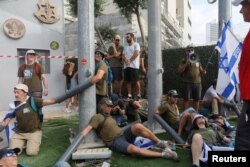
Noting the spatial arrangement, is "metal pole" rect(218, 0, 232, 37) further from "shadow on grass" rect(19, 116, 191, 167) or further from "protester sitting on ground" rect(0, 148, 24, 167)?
"protester sitting on ground" rect(0, 148, 24, 167)

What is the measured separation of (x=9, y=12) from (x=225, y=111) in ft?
25.6

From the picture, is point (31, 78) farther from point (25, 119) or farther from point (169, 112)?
point (169, 112)

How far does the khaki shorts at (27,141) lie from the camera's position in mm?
6558

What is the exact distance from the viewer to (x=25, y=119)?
666 cm

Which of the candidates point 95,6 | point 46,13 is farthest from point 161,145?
point 95,6

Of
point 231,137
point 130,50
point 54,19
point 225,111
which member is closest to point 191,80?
point 225,111

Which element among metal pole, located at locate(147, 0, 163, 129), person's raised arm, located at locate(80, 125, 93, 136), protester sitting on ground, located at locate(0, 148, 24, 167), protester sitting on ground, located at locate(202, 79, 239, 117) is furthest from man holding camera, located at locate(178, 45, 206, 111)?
protester sitting on ground, located at locate(0, 148, 24, 167)

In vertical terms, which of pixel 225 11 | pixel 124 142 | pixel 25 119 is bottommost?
pixel 124 142

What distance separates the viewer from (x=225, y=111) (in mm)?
9039

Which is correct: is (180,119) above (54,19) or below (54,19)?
below

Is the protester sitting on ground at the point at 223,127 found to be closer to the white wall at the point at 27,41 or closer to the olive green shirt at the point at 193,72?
the olive green shirt at the point at 193,72

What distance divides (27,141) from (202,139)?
316 centimetres

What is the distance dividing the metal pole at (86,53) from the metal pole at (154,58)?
1.60m

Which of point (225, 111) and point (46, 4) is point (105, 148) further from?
point (46, 4)
